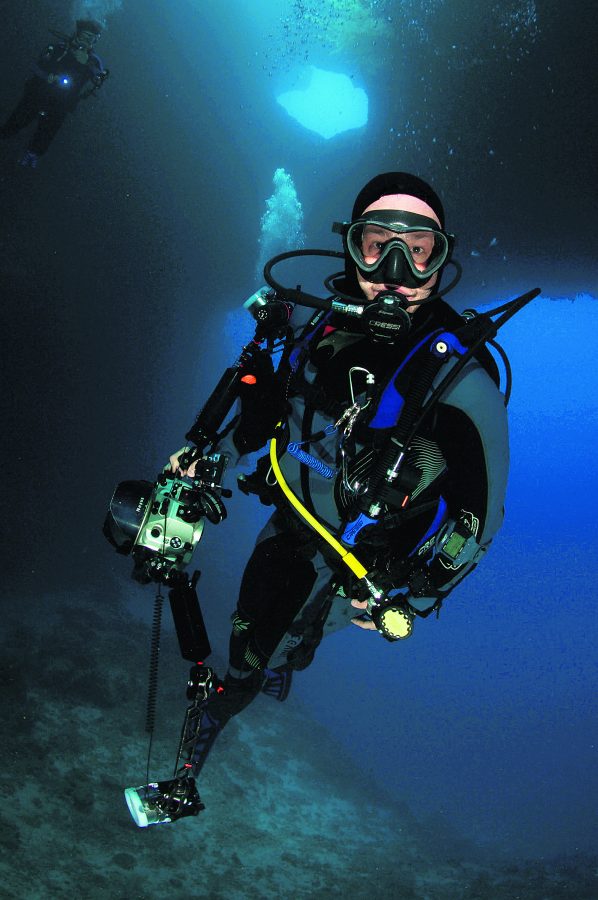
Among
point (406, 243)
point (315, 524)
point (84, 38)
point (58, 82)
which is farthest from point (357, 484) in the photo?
point (58, 82)

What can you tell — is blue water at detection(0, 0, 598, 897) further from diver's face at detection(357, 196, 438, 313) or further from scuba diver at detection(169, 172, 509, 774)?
diver's face at detection(357, 196, 438, 313)

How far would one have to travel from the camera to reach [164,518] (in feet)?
9.19

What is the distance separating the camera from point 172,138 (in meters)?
20.4

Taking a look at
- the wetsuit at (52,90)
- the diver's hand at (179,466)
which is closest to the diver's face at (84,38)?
the wetsuit at (52,90)

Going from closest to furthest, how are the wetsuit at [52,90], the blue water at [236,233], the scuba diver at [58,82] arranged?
the blue water at [236,233] → the scuba diver at [58,82] → the wetsuit at [52,90]

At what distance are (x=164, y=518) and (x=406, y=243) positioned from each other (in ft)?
6.16

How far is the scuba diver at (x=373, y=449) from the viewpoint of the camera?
2.48 meters

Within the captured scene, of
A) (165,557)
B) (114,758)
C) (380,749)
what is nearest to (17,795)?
(114,758)

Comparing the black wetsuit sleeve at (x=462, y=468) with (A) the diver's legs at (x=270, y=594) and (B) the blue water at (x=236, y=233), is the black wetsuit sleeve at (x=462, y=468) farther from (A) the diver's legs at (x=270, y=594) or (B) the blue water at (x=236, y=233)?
(B) the blue water at (x=236, y=233)

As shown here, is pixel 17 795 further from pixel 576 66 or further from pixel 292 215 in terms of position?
pixel 292 215

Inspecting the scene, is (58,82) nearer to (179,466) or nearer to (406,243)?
(179,466)

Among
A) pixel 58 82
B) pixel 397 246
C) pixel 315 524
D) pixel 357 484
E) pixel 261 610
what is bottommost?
pixel 261 610

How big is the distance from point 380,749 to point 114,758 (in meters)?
24.3

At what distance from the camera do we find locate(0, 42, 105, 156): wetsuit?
11461 mm
